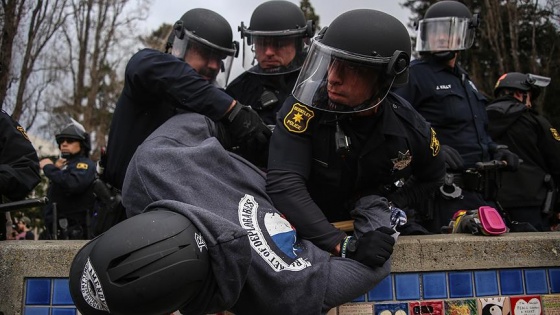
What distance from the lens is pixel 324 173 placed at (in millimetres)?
2473

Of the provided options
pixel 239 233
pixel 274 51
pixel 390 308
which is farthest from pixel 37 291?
pixel 274 51

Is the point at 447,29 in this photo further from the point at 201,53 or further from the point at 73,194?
the point at 73,194

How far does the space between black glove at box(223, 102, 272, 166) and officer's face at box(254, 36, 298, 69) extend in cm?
95

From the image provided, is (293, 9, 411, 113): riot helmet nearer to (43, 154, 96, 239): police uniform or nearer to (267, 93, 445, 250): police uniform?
(267, 93, 445, 250): police uniform

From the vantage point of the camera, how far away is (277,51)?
3.64 meters

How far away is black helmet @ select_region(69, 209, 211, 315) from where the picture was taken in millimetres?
1693

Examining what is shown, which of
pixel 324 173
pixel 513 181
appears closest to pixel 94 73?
pixel 513 181

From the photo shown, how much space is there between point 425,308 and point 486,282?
288 mm

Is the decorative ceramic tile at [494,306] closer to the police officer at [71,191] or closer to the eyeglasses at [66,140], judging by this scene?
the police officer at [71,191]

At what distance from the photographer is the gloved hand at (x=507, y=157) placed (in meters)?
3.96

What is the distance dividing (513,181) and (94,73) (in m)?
17.5

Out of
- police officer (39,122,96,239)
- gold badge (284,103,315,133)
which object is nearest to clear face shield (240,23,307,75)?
gold badge (284,103,315,133)

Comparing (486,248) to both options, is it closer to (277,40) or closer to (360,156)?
(360,156)

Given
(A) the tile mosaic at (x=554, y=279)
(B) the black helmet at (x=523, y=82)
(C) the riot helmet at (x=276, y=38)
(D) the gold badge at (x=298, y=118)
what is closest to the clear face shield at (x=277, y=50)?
(C) the riot helmet at (x=276, y=38)
